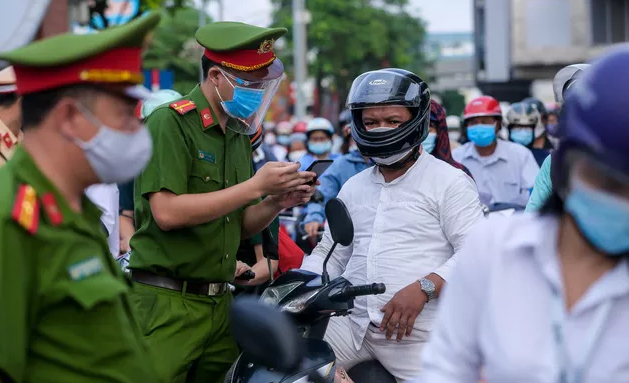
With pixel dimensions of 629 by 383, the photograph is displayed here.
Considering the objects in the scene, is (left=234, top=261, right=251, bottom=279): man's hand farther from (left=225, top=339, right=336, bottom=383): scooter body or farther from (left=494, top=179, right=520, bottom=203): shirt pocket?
(left=494, top=179, right=520, bottom=203): shirt pocket

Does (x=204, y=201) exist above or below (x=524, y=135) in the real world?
above

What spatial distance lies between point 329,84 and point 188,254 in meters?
48.1

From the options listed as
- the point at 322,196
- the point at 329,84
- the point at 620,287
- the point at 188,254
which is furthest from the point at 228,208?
the point at 329,84

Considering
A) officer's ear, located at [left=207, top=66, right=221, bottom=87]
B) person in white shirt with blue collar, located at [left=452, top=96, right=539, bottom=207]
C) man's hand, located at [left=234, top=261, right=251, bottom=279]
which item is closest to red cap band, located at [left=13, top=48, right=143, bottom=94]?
officer's ear, located at [left=207, top=66, right=221, bottom=87]

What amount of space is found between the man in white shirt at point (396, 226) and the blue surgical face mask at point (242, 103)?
0.45 meters

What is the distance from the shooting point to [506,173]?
8.88 m

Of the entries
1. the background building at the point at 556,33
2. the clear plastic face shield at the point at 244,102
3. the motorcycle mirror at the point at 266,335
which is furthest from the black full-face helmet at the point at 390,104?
the background building at the point at 556,33

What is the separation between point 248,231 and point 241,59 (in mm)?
797

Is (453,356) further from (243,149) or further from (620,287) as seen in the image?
(243,149)

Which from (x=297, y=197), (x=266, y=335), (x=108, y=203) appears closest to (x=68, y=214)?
(x=266, y=335)

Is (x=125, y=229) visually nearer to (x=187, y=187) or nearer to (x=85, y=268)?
(x=187, y=187)

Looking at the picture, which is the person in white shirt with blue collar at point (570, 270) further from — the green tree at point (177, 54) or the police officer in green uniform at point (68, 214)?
the green tree at point (177, 54)

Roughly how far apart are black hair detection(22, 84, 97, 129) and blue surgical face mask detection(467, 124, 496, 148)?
673cm

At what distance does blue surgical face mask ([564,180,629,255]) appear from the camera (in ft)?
6.71
